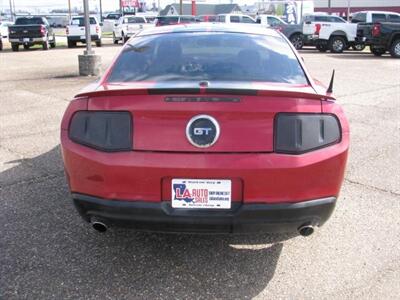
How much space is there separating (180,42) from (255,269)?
1.90m

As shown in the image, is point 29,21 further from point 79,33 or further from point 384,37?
point 384,37

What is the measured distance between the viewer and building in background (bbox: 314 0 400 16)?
6498cm

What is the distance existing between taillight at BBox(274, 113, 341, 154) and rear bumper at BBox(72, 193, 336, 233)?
335 millimetres

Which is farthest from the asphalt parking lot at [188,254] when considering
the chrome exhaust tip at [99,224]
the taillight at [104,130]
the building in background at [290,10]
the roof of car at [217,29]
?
the building in background at [290,10]

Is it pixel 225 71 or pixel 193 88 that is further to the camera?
pixel 225 71

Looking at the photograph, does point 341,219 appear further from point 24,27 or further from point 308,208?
point 24,27

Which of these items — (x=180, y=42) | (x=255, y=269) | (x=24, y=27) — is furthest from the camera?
(x=24, y=27)

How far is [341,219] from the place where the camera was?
418 centimetres

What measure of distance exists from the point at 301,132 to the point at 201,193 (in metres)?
0.70

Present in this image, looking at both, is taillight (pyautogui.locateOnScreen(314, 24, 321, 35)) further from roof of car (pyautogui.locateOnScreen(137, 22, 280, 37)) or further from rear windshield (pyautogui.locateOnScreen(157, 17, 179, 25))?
roof of car (pyautogui.locateOnScreen(137, 22, 280, 37))

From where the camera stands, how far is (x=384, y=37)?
20.5 metres

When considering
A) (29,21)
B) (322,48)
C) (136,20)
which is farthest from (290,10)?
(29,21)

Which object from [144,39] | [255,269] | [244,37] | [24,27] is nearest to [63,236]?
[255,269]

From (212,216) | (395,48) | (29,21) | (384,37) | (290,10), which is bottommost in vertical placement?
(395,48)
